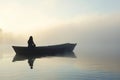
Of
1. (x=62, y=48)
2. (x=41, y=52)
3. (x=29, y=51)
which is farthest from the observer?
(x=62, y=48)

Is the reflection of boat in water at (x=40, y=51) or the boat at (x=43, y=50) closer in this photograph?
the reflection of boat in water at (x=40, y=51)

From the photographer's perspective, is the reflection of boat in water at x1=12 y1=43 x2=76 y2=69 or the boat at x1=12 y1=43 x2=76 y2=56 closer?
the reflection of boat in water at x1=12 y1=43 x2=76 y2=69

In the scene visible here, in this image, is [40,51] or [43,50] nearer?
[40,51]

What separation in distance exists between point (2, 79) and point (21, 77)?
157cm

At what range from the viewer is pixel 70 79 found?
24609 millimetres

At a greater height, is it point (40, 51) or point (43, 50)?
point (43, 50)

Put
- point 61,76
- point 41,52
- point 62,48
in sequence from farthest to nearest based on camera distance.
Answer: point 62,48 → point 41,52 → point 61,76

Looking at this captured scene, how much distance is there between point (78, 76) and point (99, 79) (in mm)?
2306

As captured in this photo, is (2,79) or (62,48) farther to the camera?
(62,48)

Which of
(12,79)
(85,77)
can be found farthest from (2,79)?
(85,77)

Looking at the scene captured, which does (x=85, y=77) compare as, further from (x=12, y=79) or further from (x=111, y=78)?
(x=12, y=79)

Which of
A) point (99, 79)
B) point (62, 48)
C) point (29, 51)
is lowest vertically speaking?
point (99, 79)

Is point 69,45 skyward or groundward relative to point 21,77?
skyward

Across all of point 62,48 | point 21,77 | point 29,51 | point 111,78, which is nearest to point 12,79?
point 21,77
